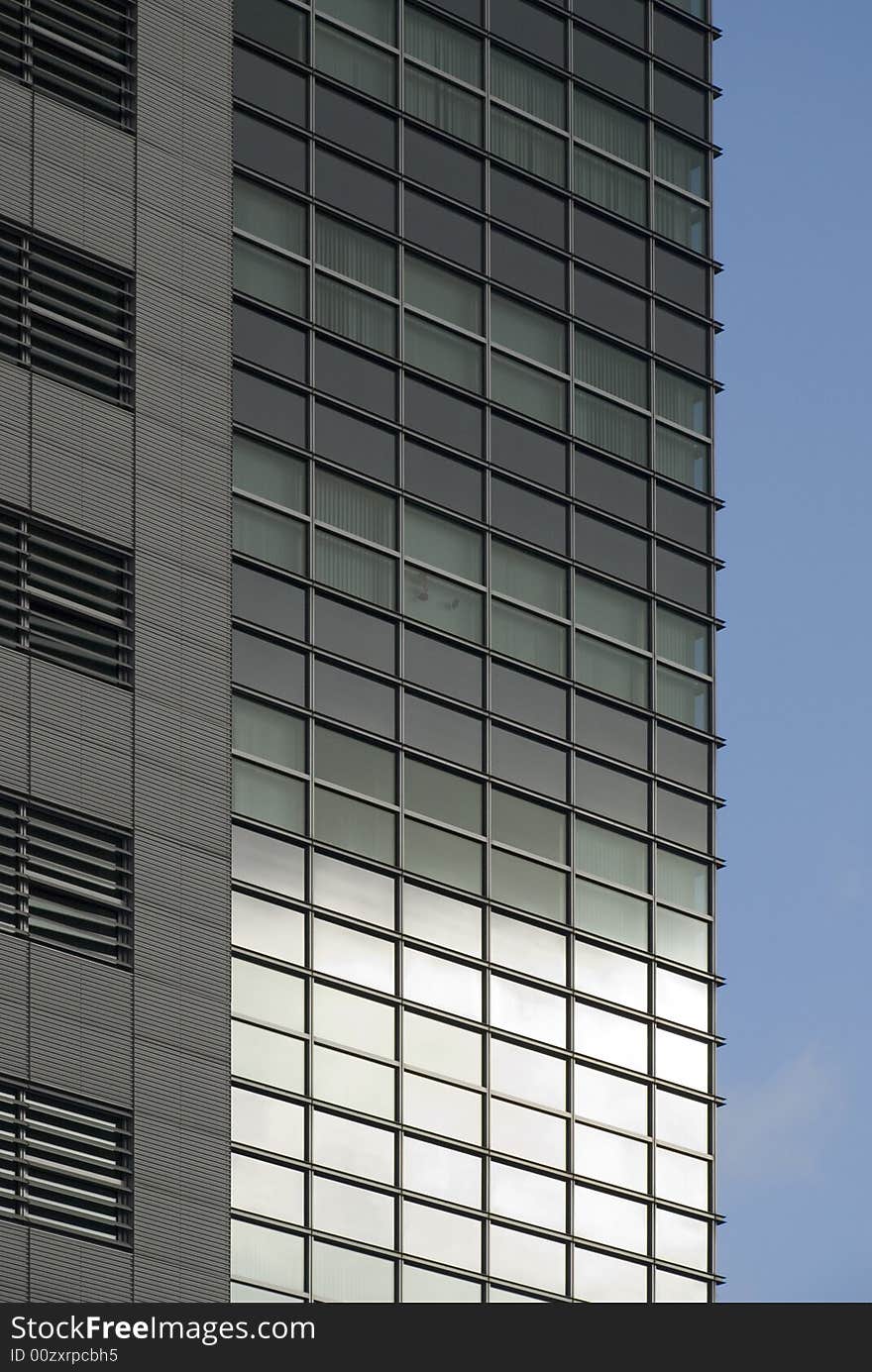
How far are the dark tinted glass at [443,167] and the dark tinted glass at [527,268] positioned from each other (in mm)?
865

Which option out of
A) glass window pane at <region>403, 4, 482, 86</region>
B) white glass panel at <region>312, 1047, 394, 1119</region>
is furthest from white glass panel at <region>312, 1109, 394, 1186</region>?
glass window pane at <region>403, 4, 482, 86</region>

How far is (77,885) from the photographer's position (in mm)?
52344

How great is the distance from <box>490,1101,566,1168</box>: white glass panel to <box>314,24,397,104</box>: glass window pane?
17.3 metres

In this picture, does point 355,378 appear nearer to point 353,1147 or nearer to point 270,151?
point 270,151

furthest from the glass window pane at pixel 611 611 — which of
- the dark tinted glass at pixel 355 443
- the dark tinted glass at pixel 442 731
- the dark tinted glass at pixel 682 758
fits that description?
the dark tinted glass at pixel 355 443

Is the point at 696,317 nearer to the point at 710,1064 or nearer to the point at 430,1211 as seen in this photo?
the point at 710,1064

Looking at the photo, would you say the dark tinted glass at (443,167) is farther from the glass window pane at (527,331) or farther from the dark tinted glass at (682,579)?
the dark tinted glass at (682,579)

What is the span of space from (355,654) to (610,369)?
9167mm

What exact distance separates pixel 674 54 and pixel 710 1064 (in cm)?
1909

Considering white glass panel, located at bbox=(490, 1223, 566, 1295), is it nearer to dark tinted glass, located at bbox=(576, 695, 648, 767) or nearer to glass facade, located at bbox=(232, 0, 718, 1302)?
glass facade, located at bbox=(232, 0, 718, 1302)

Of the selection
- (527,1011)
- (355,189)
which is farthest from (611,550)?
(527,1011)

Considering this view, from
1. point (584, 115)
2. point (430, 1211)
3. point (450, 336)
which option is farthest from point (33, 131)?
point (430, 1211)

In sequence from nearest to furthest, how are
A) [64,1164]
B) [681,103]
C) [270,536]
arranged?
[64,1164], [270,536], [681,103]

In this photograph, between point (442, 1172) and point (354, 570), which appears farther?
point (354, 570)
